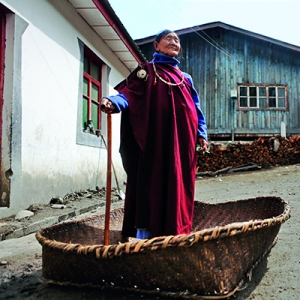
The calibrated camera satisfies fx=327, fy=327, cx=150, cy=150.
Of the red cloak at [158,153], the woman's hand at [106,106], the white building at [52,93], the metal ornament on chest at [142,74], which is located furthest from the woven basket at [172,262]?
the white building at [52,93]

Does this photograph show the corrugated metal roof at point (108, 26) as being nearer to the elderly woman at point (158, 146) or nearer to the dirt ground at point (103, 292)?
the elderly woman at point (158, 146)

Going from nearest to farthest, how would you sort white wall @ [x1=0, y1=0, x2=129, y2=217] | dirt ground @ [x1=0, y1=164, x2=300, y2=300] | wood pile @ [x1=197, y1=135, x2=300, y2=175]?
dirt ground @ [x1=0, y1=164, x2=300, y2=300] < white wall @ [x1=0, y1=0, x2=129, y2=217] < wood pile @ [x1=197, y1=135, x2=300, y2=175]

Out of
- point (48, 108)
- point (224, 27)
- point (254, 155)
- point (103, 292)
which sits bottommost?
point (103, 292)

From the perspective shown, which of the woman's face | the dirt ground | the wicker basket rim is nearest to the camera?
the wicker basket rim

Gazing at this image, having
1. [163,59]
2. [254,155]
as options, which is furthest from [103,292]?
[254,155]

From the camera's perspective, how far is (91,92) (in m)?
6.48

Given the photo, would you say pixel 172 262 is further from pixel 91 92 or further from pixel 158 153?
pixel 91 92

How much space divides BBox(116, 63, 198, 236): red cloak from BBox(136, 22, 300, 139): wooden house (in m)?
11.1

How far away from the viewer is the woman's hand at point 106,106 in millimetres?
1989

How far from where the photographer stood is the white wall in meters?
3.89

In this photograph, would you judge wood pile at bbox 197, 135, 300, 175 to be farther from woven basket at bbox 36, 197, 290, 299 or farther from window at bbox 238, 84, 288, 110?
woven basket at bbox 36, 197, 290, 299

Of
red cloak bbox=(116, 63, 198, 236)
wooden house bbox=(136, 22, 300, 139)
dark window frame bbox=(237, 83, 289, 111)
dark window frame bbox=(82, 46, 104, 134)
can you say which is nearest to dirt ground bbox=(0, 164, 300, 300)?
red cloak bbox=(116, 63, 198, 236)

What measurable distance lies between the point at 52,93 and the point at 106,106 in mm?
2952

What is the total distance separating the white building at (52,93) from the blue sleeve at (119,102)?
1.96 m
